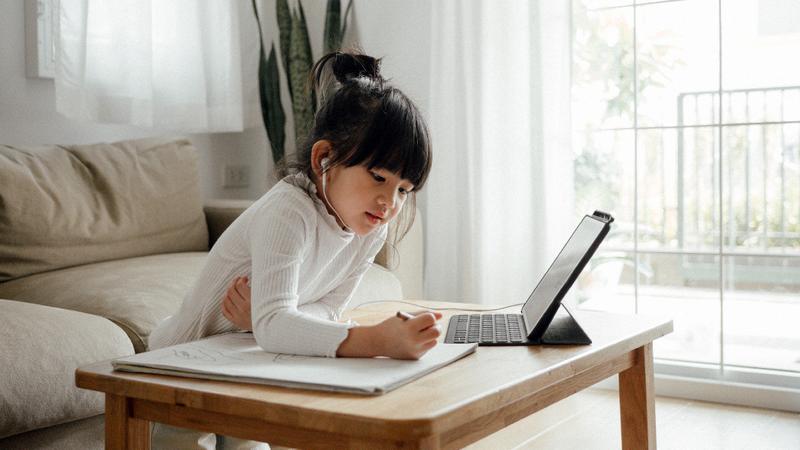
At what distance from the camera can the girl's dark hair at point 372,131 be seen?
4.03 feet

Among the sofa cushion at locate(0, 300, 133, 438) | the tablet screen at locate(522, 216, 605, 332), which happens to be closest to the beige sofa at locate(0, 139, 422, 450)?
the sofa cushion at locate(0, 300, 133, 438)

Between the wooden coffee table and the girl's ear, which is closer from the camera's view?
the wooden coffee table

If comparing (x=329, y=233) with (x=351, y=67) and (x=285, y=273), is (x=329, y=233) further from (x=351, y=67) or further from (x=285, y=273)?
(x=351, y=67)

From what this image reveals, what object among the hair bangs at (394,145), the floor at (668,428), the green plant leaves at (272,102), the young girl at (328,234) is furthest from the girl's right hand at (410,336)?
the green plant leaves at (272,102)

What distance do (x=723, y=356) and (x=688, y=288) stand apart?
9.8 inches

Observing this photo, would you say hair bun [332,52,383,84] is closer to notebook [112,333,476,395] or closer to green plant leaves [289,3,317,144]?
notebook [112,333,476,395]

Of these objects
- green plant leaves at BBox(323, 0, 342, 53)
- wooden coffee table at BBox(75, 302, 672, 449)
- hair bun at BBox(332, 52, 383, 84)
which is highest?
green plant leaves at BBox(323, 0, 342, 53)

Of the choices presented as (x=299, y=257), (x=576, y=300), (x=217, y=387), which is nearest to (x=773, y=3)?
(x=576, y=300)

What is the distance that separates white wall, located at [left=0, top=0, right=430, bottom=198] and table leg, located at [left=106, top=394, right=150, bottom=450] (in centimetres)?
123

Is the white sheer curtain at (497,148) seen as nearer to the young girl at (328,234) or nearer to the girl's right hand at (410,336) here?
the young girl at (328,234)

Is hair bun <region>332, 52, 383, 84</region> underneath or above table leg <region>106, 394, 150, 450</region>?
above

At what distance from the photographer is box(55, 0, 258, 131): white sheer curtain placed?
2.75 meters

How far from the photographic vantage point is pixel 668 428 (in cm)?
230

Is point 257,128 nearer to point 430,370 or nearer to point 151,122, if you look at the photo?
point 151,122
